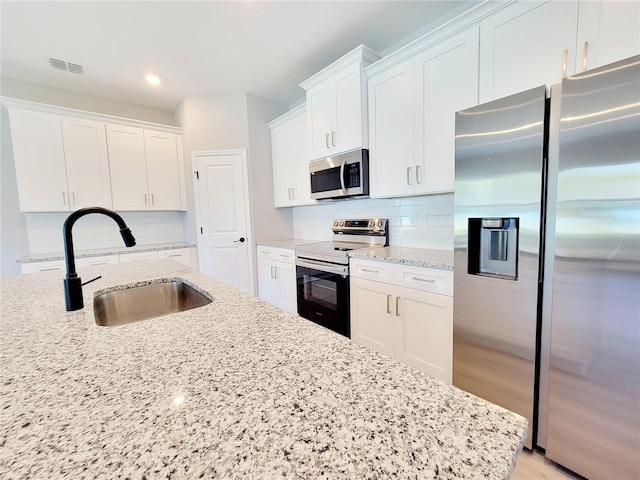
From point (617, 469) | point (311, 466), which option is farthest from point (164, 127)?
point (617, 469)

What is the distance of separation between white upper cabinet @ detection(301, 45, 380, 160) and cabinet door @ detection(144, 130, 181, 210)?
6.74ft

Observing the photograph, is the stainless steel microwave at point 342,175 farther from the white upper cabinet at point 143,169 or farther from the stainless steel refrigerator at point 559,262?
the white upper cabinet at point 143,169

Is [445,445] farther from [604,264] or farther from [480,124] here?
[480,124]

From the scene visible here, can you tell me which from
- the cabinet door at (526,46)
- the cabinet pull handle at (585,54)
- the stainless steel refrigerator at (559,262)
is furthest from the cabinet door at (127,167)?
the cabinet pull handle at (585,54)

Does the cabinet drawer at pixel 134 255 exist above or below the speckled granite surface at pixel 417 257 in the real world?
below

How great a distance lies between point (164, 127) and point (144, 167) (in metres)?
0.59

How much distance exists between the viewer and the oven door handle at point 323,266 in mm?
2229

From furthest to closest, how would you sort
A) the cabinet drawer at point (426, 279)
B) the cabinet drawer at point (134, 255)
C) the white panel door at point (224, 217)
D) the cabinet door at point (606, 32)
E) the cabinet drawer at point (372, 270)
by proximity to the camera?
the white panel door at point (224, 217)
the cabinet drawer at point (134, 255)
the cabinet drawer at point (372, 270)
the cabinet drawer at point (426, 279)
the cabinet door at point (606, 32)

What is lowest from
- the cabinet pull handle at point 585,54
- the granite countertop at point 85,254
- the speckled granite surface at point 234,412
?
the granite countertop at point 85,254

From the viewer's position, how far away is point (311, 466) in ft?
1.09

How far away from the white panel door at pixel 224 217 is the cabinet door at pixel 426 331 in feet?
7.09

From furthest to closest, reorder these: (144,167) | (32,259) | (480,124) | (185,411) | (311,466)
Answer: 1. (144,167)
2. (32,259)
3. (480,124)
4. (185,411)
5. (311,466)

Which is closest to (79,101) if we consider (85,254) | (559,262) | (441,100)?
(85,254)

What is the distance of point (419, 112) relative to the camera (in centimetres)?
195
